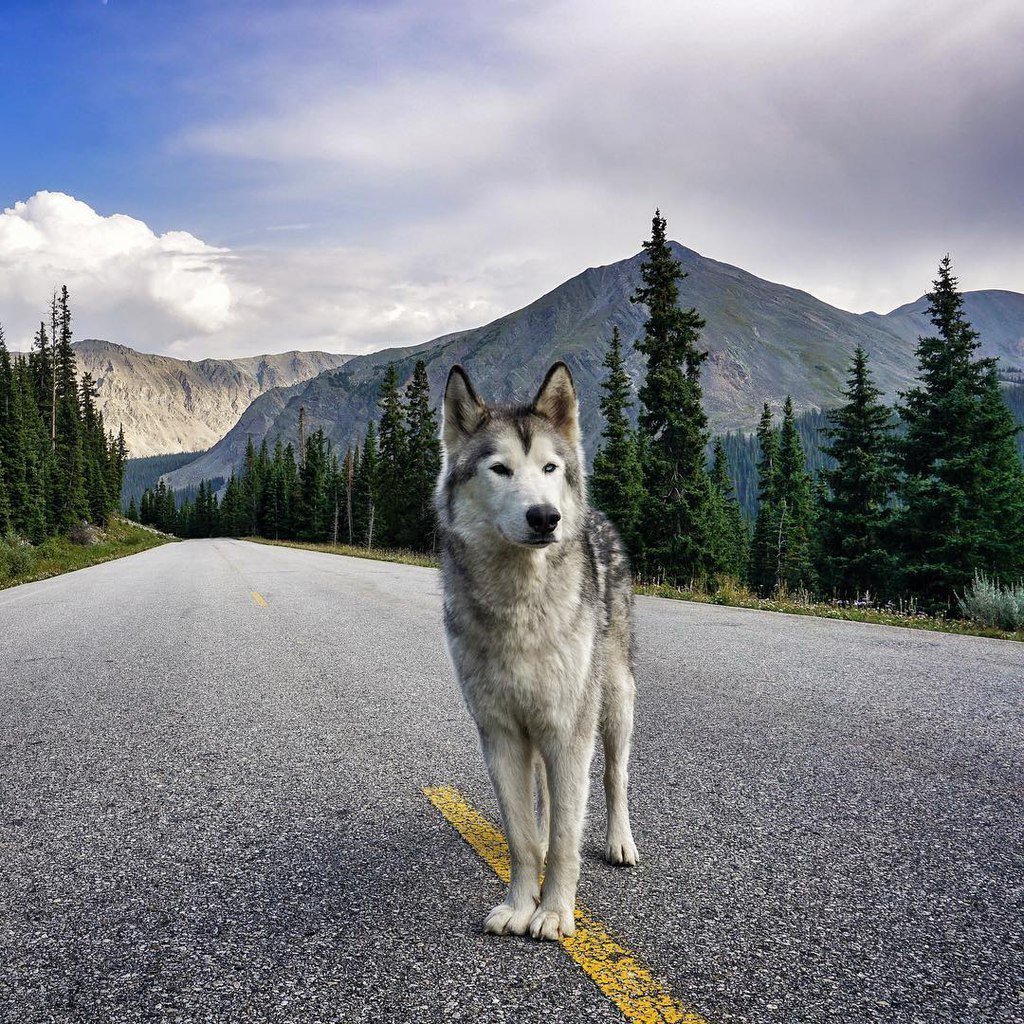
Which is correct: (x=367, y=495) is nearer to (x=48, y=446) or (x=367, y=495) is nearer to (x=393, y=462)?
(x=393, y=462)

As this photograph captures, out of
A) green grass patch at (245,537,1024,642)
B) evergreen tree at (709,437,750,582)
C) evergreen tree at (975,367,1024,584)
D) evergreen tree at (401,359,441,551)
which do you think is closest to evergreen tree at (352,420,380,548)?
evergreen tree at (401,359,441,551)

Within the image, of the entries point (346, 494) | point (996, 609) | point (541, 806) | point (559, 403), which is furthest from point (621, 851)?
point (346, 494)

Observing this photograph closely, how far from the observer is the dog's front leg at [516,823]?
2557mm

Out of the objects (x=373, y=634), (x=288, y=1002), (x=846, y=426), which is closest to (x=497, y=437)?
(x=288, y=1002)

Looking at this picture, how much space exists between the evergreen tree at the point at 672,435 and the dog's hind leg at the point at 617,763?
23831mm

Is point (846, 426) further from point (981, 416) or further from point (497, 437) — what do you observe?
point (497, 437)

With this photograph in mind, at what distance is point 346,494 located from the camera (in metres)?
79.1

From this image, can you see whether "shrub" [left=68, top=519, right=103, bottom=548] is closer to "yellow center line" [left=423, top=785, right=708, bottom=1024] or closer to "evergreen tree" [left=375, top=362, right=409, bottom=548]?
"evergreen tree" [left=375, top=362, right=409, bottom=548]

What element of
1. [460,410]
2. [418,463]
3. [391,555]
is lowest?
[391,555]

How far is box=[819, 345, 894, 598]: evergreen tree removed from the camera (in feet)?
107

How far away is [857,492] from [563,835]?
115 feet

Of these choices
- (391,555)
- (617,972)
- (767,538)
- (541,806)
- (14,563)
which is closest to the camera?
(617,972)

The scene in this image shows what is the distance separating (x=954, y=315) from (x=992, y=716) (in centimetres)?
2840

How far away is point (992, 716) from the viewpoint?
5277mm
